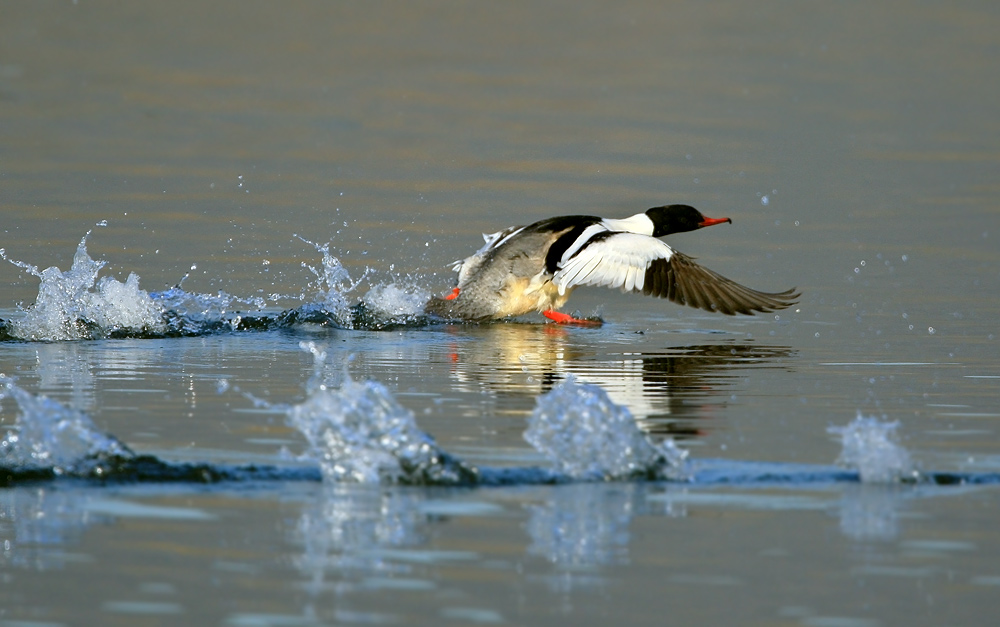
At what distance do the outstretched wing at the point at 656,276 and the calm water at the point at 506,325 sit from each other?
0.38 meters

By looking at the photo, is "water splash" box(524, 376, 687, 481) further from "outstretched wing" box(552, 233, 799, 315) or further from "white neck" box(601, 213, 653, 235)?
"white neck" box(601, 213, 653, 235)

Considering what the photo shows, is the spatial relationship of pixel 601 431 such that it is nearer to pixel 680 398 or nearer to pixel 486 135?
pixel 680 398

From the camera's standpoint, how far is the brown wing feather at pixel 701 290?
36.9ft

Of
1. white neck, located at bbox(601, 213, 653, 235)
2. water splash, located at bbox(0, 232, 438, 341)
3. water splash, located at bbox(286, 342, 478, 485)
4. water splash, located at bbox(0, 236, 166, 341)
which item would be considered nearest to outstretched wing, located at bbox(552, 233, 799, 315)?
water splash, located at bbox(0, 232, 438, 341)

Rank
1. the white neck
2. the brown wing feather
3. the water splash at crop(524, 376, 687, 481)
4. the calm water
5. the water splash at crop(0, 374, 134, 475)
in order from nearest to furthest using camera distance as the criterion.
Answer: the calm water, the water splash at crop(0, 374, 134, 475), the water splash at crop(524, 376, 687, 481), the brown wing feather, the white neck

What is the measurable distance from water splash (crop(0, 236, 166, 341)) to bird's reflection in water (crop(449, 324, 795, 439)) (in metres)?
2.08

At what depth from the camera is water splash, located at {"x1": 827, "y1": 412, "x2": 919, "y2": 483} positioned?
6.59 metres

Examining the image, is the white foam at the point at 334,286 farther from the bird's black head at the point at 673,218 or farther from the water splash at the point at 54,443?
the water splash at the point at 54,443

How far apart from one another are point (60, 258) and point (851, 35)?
22245mm

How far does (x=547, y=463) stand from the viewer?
670cm

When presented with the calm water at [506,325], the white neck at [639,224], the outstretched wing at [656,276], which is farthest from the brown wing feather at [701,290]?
the white neck at [639,224]

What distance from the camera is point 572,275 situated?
1126cm

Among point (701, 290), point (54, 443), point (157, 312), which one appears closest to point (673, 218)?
point (701, 290)

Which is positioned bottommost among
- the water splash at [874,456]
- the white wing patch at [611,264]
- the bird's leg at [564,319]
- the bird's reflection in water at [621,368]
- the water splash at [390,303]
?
the water splash at [874,456]
